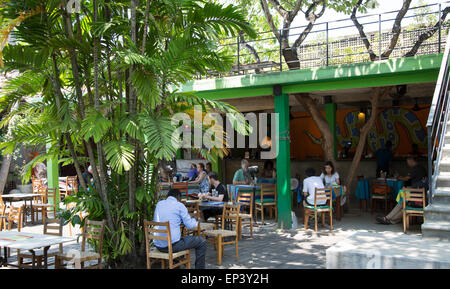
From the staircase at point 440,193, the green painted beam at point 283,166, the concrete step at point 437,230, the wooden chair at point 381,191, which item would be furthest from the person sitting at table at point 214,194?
the wooden chair at point 381,191

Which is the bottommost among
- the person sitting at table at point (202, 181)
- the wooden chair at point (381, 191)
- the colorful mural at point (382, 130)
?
the wooden chair at point (381, 191)

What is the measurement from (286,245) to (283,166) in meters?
2.09

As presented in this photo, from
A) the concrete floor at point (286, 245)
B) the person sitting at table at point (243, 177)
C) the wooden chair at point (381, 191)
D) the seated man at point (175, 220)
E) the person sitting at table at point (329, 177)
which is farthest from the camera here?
the person sitting at table at point (243, 177)

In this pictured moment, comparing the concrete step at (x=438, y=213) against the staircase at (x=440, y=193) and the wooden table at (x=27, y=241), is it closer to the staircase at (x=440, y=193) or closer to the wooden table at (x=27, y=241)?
the staircase at (x=440, y=193)

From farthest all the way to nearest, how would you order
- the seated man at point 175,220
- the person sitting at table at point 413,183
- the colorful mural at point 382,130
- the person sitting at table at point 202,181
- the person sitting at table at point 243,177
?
the colorful mural at point 382,130 → the person sitting at table at point 243,177 → the person sitting at table at point 202,181 → the person sitting at table at point 413,183 → the seated man at point 175,220

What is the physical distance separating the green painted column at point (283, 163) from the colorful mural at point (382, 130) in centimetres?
602

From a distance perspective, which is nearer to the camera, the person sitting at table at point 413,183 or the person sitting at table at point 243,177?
the person sitting at table at point 413,183

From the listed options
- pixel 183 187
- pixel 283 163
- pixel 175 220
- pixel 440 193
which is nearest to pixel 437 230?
pixel 440 193

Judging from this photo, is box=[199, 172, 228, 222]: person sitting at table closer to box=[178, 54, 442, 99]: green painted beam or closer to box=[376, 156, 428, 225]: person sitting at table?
box=[178, 54, 442, 99]: green painted beam

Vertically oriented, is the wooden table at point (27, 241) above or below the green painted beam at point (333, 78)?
below

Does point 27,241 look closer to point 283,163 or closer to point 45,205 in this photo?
point 45,205

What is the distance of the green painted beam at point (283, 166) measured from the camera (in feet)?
29.1

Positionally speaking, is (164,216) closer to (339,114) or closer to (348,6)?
(348,6)

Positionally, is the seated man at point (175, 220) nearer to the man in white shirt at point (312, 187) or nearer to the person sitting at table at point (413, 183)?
the man in white shirt at point (312, 187)
